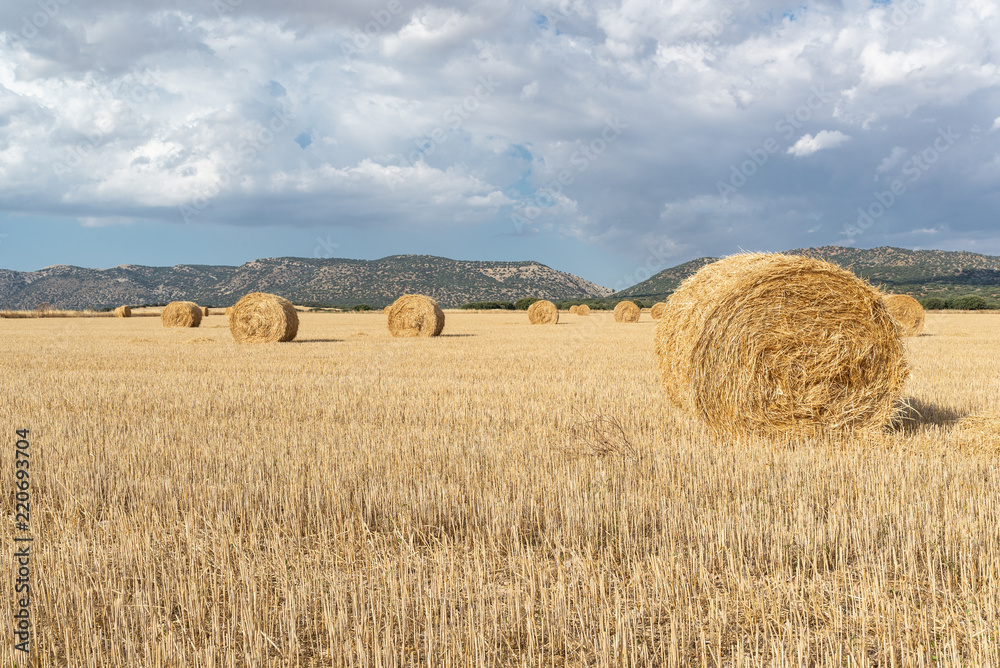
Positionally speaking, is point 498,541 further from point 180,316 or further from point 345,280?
point 345,280

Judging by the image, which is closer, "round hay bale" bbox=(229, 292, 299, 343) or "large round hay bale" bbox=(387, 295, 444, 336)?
"round hay bale" bbox=(229, 292, 299, 343)

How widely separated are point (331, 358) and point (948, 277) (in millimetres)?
101702

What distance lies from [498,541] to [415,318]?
73.3ft

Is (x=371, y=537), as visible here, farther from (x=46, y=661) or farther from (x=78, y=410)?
(x=78, y=410)

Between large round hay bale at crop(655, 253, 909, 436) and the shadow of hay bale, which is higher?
large round hay bale at crop(655, 253, 909, 436)

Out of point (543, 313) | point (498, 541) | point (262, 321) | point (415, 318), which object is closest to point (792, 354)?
point (498, 541)

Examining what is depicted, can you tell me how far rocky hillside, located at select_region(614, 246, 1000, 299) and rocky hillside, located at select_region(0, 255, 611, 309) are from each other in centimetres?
3176

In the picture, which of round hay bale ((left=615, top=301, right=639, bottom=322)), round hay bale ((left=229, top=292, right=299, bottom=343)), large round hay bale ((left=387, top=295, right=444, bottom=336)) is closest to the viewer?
round hay bale ((left=229, top=292, right=299, bottom=343))

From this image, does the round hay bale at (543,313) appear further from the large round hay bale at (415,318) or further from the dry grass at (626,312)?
the large round hay bale at (415,318)

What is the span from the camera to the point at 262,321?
23219 mm

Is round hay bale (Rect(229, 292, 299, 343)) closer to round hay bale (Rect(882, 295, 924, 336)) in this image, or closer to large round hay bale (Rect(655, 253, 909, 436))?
large round hay bale (Rect(655, 253, 909, 436))

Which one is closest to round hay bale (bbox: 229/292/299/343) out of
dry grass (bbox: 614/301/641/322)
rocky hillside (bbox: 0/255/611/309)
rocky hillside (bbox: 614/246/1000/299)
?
dry grass (bbox: 614/301/641/322)

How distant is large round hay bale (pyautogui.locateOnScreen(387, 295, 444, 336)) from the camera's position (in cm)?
2608

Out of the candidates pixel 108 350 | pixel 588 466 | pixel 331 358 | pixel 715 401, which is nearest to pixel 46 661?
pixel 588 466
